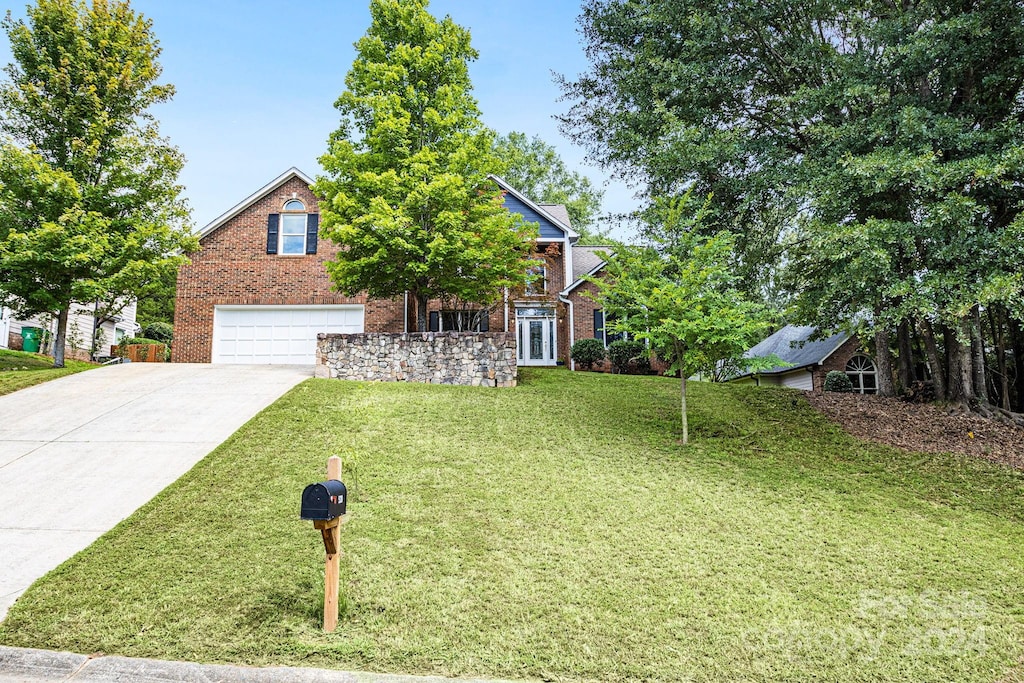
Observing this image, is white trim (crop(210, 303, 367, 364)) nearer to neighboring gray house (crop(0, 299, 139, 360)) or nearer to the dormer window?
the dormer window

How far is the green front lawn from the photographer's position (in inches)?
479

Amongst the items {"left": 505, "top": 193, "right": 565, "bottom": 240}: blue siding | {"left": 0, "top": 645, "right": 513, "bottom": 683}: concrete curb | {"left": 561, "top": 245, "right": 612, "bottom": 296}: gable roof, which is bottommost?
{"left": 0, "top": 645, "right": 513, "bottom": 683}: concrete curb

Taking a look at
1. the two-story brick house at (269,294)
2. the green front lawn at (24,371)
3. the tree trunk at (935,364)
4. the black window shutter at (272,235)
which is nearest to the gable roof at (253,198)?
the two-story brick house at (269,294)

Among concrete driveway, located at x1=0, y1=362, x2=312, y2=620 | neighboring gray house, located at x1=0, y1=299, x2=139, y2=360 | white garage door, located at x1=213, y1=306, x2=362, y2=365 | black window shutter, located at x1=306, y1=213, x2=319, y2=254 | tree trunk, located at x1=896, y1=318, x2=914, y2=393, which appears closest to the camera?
concrete driveway, located at x1=0, y1=362, x2=312, y2=620

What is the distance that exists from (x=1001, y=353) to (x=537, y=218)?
12.5 m

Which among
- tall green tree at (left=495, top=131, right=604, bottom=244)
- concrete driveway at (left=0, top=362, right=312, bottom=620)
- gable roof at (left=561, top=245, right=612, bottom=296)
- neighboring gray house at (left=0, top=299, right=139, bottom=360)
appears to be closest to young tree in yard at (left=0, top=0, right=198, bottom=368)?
neighboring gray house at (left=0, top=299, right=139, bottom=360)

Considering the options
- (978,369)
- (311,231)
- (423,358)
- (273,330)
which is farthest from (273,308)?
(978,369)

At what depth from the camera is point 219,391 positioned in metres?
11.6

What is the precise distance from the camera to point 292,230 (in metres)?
18.7

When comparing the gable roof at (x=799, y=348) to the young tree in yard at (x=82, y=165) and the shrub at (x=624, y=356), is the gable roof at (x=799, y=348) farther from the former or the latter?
the young tree in yard at (x=82, y=165)

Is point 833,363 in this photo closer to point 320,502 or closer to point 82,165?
point 320,502

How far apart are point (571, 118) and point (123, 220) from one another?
10963 mm

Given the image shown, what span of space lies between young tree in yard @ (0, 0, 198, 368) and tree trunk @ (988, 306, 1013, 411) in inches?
727

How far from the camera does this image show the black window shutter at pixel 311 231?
18547 millimetres
